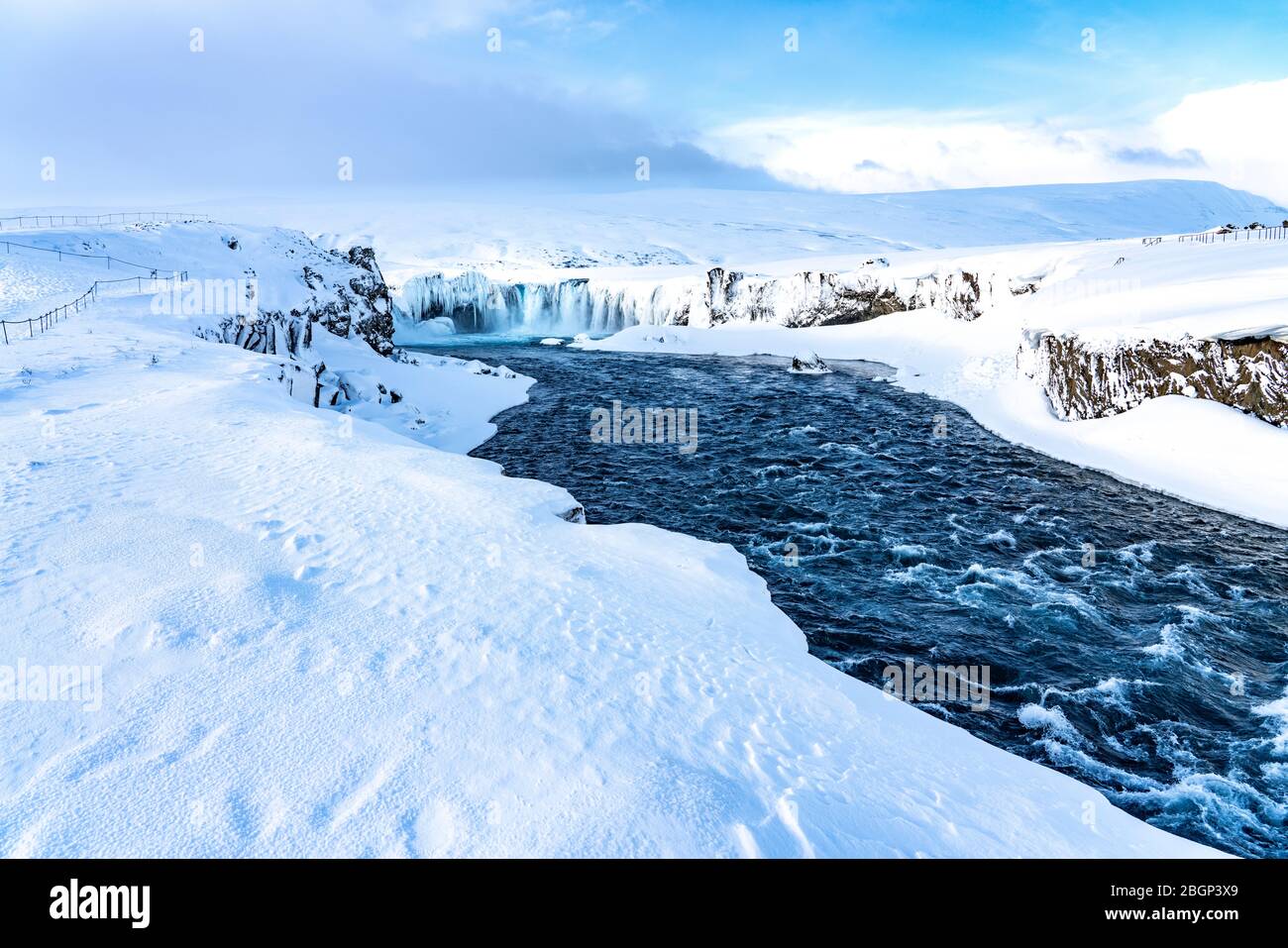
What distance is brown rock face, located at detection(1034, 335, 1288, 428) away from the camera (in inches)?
673

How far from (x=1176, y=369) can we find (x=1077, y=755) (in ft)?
50.8

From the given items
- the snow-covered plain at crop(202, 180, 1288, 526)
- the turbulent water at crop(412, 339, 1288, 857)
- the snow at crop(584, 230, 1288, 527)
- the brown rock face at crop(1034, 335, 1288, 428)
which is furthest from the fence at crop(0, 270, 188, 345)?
the brown rock face at crop(1034, 335, 1288, 428)

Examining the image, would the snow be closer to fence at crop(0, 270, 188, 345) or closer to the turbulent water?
the turbulent water

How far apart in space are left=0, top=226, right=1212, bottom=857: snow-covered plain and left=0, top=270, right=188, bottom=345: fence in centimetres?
1004

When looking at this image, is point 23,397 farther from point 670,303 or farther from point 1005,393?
point 670,303

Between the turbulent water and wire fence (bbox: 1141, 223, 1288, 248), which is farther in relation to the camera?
wire fence (bbox: 1141, 223, 1288, 248)

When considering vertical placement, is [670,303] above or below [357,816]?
above

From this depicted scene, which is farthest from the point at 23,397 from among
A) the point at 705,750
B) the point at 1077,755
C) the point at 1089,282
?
the point at 1089,282

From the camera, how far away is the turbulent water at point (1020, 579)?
324 inches

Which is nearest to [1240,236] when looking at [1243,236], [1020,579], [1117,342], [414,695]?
[1243,236]

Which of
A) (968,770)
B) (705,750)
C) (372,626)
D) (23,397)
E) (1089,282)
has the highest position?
(1089,282)

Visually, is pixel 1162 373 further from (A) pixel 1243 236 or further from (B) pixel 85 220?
(B) pixel 85 220
